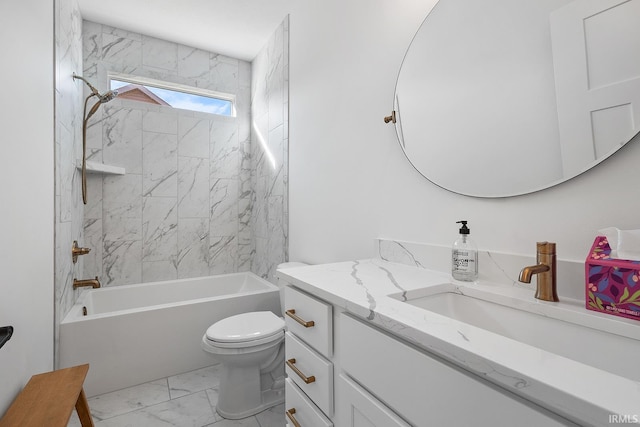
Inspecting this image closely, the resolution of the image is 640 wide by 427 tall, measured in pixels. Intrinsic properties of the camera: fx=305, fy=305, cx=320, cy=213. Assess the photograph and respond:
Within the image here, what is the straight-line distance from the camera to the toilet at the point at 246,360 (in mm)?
1633

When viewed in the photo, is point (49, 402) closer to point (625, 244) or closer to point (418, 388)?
point (418, 388)

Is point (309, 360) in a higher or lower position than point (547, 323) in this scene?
lower

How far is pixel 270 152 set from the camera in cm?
283

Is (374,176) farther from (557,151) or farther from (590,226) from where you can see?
(590,226)

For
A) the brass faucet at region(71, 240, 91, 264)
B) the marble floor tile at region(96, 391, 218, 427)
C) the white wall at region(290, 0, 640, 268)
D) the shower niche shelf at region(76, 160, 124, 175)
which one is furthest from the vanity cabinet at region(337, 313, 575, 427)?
A: the shower niche shelf at region(76, 160, 124, 175)

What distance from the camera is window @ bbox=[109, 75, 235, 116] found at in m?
2.78

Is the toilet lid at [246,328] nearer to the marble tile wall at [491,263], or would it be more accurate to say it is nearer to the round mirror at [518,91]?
the marble tile wall at [491,263]

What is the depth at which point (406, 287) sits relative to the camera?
37.1 inches

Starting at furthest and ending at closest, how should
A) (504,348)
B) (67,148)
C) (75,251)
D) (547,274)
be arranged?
(75,251), (67,148), (547,274), (504,348)

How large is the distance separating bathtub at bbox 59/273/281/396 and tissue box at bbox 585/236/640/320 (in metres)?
2.02

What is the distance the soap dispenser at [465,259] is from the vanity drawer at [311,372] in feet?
1.68

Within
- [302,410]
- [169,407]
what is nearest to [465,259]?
[302,410]

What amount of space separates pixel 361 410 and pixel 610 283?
0.65 m

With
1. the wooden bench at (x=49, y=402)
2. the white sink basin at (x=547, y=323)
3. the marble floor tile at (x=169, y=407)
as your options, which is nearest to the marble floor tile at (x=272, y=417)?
the marble floor tile at (x=169, y=407)
